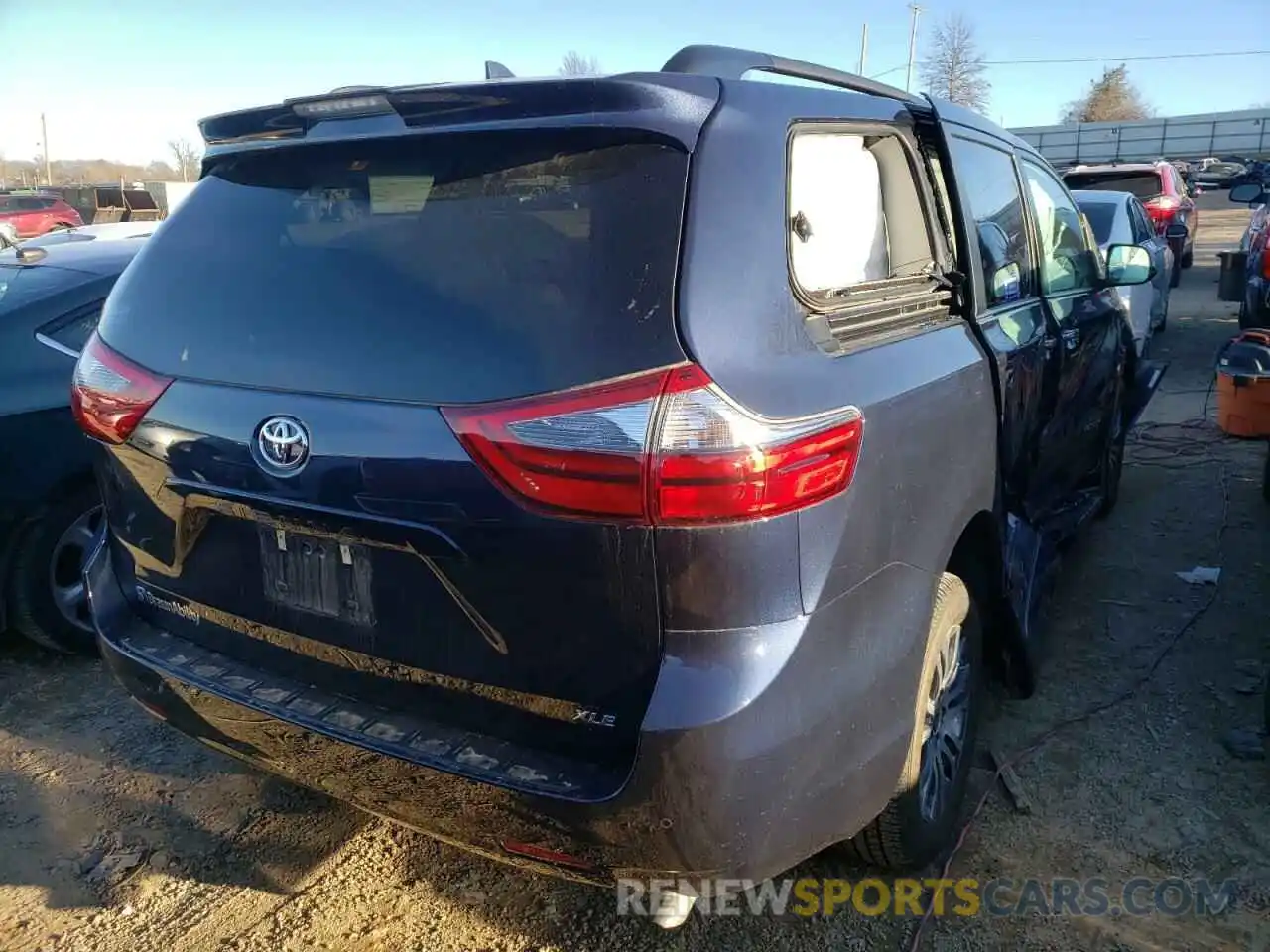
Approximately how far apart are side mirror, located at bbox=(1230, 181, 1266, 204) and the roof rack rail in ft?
24.3

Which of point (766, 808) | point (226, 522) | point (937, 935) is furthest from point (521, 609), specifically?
point (937, 935)

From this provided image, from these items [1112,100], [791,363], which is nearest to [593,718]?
[791,363]

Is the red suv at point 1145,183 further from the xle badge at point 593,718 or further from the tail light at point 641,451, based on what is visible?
the xle badge at point 593,718

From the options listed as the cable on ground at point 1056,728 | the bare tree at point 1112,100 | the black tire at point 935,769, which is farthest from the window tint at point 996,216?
the bare tree at point 1112,100

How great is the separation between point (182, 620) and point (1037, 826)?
238 cm

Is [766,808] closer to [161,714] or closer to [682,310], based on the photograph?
[682,310]

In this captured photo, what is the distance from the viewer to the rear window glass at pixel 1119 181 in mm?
11274

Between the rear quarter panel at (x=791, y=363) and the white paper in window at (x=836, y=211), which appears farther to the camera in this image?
the white paper in window at (x=836, y=211)

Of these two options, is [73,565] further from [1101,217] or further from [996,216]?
[1101,217]

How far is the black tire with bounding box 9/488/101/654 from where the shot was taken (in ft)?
12.5

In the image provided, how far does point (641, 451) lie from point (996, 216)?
2148mm

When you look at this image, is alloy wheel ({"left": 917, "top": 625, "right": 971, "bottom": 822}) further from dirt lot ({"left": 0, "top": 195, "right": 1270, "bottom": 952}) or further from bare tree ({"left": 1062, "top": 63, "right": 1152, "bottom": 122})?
bare tree ({"left": 1062, "top": 63, "right": 1152, "bottom": 122})

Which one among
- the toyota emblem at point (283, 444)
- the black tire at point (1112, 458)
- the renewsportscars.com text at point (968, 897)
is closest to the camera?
the toyota emblem at point (283, 444)

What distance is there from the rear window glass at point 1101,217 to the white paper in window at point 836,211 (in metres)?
6.43
